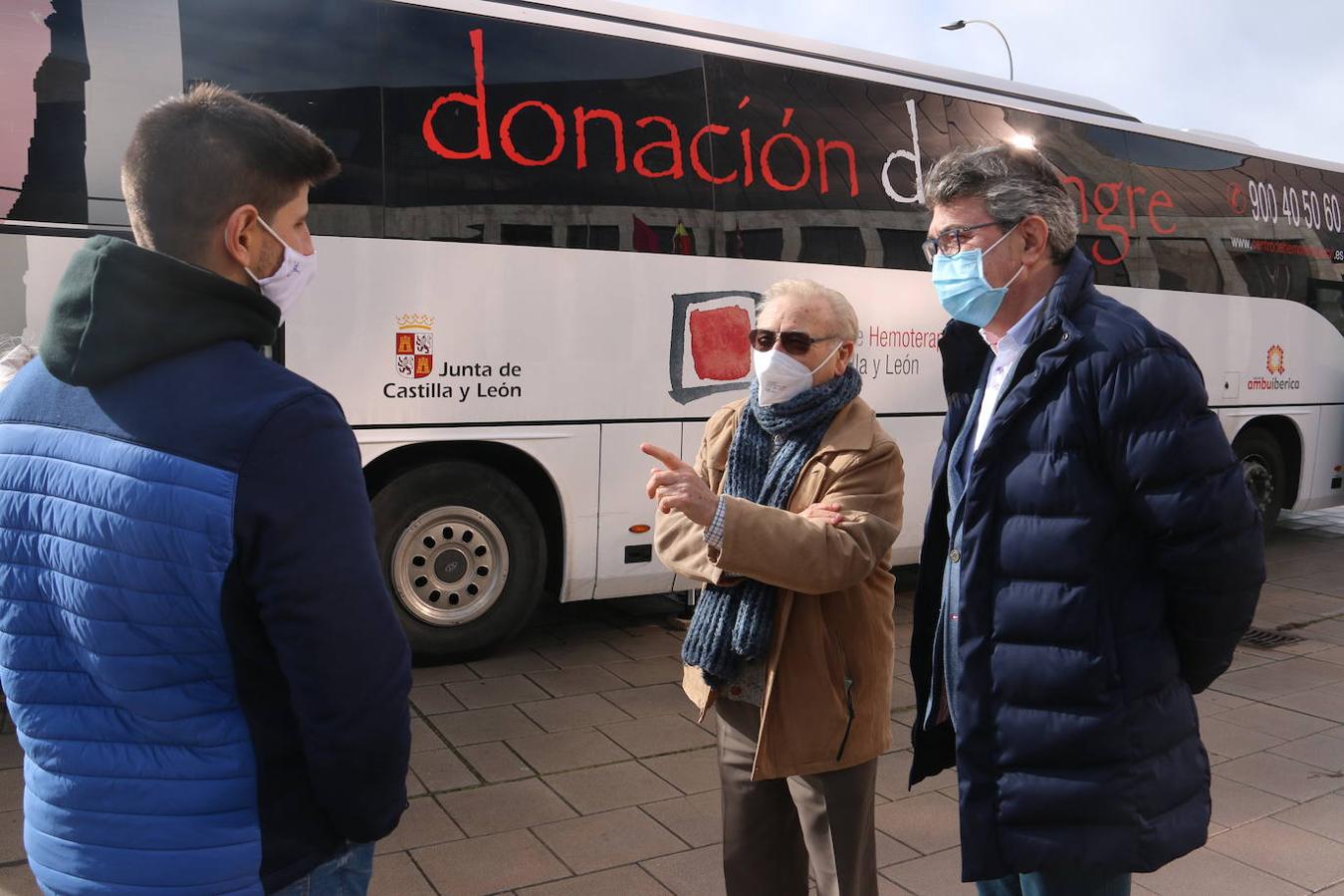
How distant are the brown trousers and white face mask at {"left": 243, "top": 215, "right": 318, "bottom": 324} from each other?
1.56 metres

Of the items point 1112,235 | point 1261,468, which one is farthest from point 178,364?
point 1261,468

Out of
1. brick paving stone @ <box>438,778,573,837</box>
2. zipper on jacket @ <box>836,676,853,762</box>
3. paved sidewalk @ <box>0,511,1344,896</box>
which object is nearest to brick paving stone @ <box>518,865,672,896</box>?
paved sidewalk @ <box>0,511,1344,896</box>

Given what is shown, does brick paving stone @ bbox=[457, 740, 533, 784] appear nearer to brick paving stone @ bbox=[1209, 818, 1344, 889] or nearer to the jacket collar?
brick paving stone @ bbox=[1209, 818, 1344, 889]

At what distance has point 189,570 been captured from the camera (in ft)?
4.98

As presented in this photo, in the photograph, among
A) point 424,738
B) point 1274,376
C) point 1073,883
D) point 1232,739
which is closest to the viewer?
point 1073,883

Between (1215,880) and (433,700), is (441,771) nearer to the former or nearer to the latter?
(433,700)

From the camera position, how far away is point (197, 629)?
1.54 metres

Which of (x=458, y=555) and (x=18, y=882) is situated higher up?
(x=458, y=555)

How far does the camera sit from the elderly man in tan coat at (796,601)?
2.68 metres

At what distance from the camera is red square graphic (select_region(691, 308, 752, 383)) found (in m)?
6.65

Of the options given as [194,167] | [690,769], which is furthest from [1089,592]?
[690,769]

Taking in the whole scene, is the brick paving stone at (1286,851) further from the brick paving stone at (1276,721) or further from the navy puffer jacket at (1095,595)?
the navy puffer jacket at (1095,595)

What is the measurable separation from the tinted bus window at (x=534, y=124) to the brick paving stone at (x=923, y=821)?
340 cm

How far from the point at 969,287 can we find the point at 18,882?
3.29m
